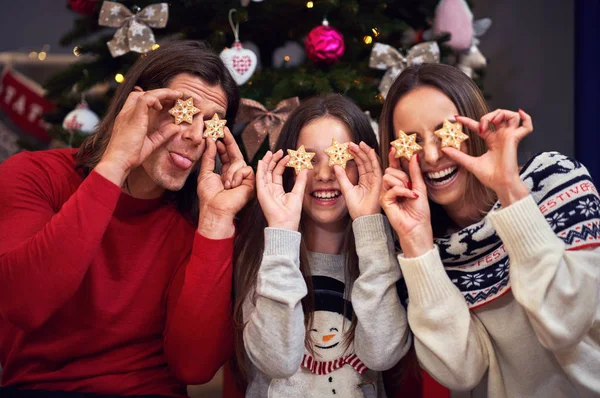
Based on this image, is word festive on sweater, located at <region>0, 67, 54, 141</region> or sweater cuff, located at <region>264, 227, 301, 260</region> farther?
word festive on sweater, located at <region>0, 67, 54, 141</region>

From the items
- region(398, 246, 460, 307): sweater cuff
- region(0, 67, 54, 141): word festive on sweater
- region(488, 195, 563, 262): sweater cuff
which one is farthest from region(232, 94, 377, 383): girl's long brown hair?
region(0, 67, 54, 141): word festive on sweater

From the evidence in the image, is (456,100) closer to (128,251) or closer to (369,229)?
(369,229)

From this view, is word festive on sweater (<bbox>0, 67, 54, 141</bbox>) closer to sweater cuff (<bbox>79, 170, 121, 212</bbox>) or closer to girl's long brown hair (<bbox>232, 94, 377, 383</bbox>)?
girl's long brown hair (<bbox>232, 94, 377, 383</bbox>)

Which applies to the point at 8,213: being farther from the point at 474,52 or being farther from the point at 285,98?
the point at 474,52

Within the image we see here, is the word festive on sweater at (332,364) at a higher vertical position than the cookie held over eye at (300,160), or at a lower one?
lower

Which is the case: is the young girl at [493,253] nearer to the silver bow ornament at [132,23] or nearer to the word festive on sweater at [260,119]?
the word festive on sweater at [260,119]

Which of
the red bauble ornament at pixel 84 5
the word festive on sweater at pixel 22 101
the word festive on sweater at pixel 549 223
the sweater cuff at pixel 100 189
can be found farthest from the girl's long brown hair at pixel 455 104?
the word festive on sweater at pixel 22 101

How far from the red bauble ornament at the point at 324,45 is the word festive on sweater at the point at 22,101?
3.22 m

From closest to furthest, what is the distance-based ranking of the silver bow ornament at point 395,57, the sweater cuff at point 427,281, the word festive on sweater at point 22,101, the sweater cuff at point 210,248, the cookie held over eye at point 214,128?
1. the sweater cuff at point 427,281
2. the sweater cuff at point 210,248
3. the cookie held over eye at point 214,128
4. the silver bow ornament at point 395,57
5. the word festive on sweater at point 22,101

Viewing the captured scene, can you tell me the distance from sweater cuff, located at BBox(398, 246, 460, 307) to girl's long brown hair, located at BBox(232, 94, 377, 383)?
1.11 ft

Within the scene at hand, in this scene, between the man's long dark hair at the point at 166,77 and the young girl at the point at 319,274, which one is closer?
the young girl at the point at 319,274

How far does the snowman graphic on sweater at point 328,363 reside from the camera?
1691 millimetres

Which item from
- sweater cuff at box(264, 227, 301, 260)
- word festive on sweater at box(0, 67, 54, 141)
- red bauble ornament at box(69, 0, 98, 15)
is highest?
red bauble ornament at box(69, 0, 98, 15)

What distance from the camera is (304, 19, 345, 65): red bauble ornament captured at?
2.40 m
